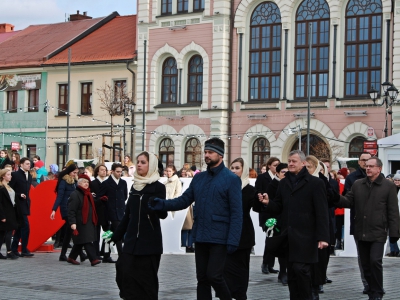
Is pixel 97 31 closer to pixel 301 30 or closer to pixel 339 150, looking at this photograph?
pixel 301 30

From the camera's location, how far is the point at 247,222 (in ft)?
38.3

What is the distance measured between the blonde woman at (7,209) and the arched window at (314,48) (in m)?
28.1

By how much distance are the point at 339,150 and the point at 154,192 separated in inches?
1299

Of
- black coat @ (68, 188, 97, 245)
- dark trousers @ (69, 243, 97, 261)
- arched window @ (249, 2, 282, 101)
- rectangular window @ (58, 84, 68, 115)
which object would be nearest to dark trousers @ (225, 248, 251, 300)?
dark trousers @ (69, 243, 97, 261)

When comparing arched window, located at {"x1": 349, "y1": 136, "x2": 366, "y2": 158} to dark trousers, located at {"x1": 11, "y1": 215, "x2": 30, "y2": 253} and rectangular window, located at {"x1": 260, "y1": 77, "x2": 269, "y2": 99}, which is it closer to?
rectangular window, located at {"x1": 260, "y1": 77, "x2": 269, "y2": 99}

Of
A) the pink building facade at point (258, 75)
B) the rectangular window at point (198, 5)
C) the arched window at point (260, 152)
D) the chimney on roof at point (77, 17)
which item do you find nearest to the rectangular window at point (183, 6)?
the pink building facade at point (258, 75)

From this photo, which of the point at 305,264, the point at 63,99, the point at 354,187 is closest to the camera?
the point at 305,264

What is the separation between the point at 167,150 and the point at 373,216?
36788 mm

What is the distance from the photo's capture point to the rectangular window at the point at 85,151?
52438 millimetres

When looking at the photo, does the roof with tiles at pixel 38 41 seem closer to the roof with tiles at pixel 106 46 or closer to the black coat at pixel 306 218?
the roof with tiles at pixel 106 46

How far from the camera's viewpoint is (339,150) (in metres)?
Answer: 42.6

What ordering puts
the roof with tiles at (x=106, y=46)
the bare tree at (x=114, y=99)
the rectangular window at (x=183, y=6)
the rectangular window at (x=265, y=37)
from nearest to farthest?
1. the rectangular window at (x=265, y=37)
2. the rectangular window at (x=183, y=6)
3. the bare tree at (x=114, y=99)
4. the roof with tiles at (x=106, y=46)

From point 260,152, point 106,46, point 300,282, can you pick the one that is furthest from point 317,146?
point 300,282

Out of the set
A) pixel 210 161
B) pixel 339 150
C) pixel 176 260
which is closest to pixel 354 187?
pixel 210 161
